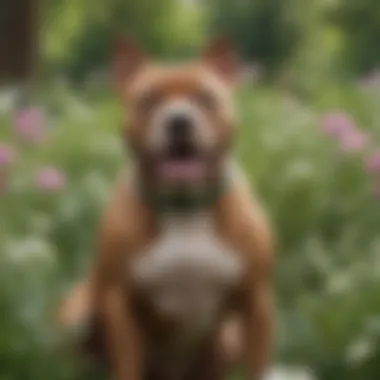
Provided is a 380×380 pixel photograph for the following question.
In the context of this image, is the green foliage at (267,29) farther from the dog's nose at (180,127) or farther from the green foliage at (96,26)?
the dog's nose at (180,127)

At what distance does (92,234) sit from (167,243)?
46 centimetres

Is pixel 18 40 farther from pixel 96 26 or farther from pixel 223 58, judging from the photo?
pixel 223 58

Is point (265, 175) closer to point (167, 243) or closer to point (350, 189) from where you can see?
point (350, 189)

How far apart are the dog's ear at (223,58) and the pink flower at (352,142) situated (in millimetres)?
604

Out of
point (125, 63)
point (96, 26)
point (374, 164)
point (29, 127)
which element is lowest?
point (125, 63)

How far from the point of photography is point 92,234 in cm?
156

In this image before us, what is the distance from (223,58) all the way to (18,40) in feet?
4.82

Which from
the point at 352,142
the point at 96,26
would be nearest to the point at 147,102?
the point at 352,142

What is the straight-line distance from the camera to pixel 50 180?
1641 mm

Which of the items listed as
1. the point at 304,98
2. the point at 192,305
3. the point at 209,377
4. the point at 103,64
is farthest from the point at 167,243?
the point at 103,64

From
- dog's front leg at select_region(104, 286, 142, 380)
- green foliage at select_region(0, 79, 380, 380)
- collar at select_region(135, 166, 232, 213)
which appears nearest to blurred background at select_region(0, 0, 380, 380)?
green foliage at select_region(0, 79, 380, 380)

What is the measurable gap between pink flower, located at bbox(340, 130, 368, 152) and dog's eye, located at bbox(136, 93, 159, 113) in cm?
68

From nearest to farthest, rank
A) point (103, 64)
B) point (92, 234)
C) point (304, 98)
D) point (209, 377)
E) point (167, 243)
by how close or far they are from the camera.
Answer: point (167, 243), point (209, 377), point (92, 234), point (304, 98), point (103, 64)

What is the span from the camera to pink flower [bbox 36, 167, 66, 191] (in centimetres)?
164
